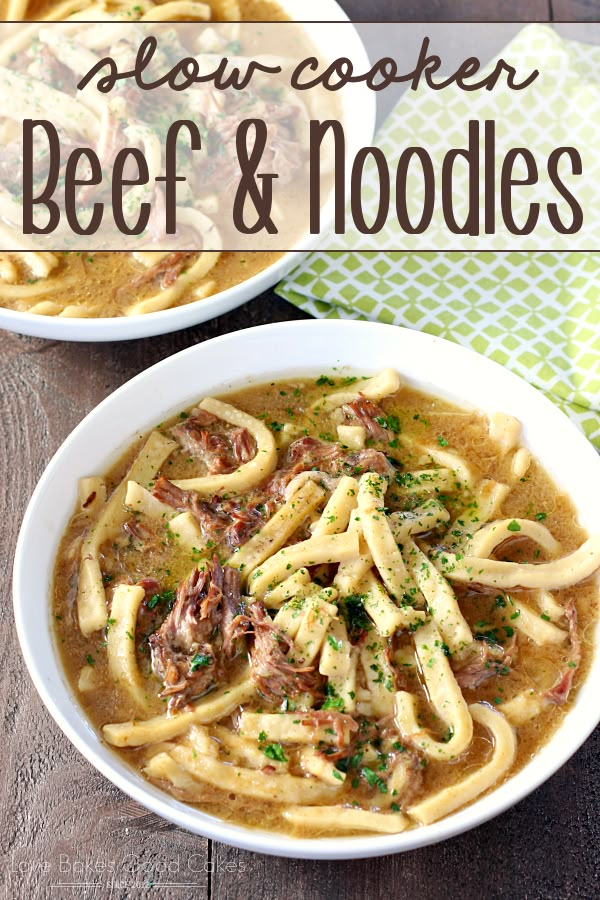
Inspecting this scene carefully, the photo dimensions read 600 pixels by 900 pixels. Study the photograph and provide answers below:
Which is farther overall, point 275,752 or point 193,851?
point 193,851

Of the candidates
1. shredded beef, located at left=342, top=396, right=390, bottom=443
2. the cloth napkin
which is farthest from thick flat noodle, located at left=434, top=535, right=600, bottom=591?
the cloth napkin

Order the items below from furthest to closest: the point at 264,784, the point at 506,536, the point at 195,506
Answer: the point at 195,506, the point at 506,536, the point at 264,784

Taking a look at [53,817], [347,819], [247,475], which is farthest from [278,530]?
[53,817]

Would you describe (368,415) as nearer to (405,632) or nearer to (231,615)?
(405,632)

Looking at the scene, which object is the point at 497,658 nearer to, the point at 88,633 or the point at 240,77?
the point at 88,633

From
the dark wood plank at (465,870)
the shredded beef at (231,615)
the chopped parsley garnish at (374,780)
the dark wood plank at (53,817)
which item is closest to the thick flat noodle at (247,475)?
the shredded beef at (231,615)

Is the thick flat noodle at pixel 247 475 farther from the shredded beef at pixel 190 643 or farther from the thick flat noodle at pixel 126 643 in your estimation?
the thick flat noodle at pixel 126 643
